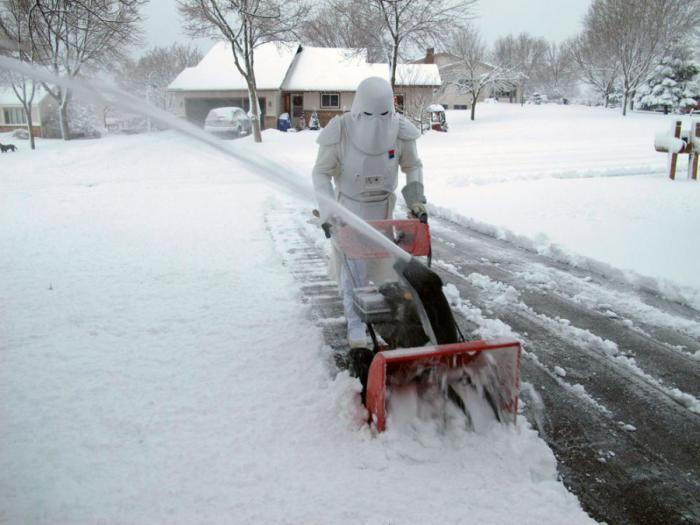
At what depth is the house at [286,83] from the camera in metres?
35.5

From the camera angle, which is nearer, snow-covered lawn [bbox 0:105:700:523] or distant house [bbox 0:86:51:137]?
snow-covered lawn [bbox 0:105:700:523]

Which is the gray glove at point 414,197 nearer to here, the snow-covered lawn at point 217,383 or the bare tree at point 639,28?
the snow-covered lawn at point 217,383

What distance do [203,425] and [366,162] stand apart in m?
2.23

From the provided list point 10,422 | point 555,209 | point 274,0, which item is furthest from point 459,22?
point 10,422

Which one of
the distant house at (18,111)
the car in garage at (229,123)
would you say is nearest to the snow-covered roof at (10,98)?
the distant house at (18,111)

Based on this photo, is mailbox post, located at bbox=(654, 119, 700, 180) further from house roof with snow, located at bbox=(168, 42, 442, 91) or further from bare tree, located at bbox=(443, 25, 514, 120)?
bare tree, located at bbox=(443, 25, 514, 120)

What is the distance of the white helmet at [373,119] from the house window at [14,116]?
4925 cm

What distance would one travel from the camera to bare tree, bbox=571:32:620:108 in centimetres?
4281

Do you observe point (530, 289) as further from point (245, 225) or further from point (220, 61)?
point (220, 61)

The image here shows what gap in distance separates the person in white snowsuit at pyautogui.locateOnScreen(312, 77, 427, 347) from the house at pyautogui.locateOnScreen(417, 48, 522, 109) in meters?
33.0

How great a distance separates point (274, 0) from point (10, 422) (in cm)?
2740

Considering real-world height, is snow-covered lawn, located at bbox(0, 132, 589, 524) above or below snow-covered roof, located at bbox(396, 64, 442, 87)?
below

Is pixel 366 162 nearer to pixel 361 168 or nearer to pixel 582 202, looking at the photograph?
pixel 361 168

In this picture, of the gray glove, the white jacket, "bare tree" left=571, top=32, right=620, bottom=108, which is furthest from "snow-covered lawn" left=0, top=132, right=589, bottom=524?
"bare tree" left=571, top=32, right=620, bottom=108
